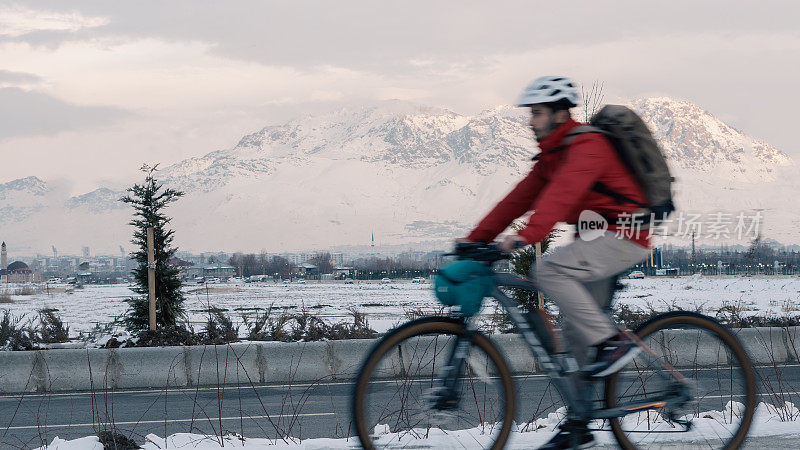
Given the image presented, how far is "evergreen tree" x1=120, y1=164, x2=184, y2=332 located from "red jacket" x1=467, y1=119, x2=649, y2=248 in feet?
48.5

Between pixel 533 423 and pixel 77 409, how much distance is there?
22.8 ft

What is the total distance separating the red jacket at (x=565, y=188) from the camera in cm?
325

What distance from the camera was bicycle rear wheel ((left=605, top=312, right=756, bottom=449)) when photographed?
12.3ft

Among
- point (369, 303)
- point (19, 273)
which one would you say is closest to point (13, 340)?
point (369, 303)

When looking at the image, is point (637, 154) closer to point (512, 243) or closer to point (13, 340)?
point (512, 243)

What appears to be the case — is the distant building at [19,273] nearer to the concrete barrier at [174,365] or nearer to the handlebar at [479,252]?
the concrete barrier at [174,365]

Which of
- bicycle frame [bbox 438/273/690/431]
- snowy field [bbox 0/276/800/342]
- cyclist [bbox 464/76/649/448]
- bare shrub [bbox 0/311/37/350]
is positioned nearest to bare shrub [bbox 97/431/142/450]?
bicycle frame [bbox 438/273/690/431]

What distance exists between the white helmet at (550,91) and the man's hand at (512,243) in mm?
599

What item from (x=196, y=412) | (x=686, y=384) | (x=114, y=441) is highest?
(x=686, y=384)

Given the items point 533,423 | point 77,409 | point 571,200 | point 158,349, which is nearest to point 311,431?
point 533,423

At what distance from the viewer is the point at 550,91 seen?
343 cm

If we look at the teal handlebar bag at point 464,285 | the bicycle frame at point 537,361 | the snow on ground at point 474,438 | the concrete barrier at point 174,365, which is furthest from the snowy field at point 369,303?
the teal handlebar bag at point 464,285

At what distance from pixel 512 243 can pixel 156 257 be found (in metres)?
16.0

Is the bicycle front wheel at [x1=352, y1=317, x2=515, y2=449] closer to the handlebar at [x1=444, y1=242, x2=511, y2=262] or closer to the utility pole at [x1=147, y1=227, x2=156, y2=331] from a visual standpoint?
the handlebar at [x1=444, y1=242, x2=511, y2=262]
